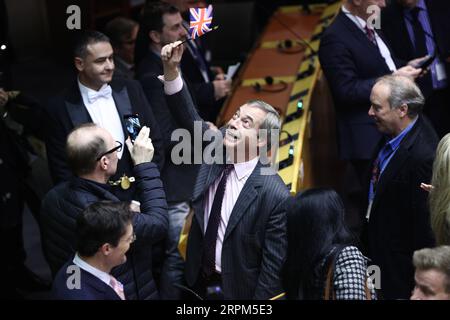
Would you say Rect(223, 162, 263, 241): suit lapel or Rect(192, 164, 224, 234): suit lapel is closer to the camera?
Rect(223, 162, 263, 241): suit lapel

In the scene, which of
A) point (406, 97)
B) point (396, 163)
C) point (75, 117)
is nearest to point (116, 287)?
point (75, 117)

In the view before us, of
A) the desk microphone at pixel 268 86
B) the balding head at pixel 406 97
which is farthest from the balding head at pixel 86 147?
the desk microphone at pixel 268 86

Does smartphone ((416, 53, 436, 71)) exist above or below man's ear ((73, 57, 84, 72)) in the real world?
below

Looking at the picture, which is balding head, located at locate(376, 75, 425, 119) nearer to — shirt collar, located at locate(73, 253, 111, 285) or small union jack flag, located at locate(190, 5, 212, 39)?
small union jack flag, located at locate(190, 5, 212, 39)

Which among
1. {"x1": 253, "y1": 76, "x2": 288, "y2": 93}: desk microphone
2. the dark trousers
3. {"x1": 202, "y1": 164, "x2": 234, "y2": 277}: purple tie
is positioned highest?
{"x1": 253, "y1": 76, "x2": 288, "y2": 93}: desk microphone

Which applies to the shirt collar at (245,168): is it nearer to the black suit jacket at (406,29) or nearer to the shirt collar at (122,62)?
the shirt collar at (122,62)

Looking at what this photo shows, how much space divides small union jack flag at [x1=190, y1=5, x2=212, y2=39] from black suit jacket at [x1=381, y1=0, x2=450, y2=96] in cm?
178

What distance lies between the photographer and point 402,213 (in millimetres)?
3984

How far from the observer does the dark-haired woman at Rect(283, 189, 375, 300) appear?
2908 millimetres

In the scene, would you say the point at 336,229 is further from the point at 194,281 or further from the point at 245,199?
the point at 194,281

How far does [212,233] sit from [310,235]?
0.82 m

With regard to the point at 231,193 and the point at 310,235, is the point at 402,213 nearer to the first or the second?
the point at 231,193

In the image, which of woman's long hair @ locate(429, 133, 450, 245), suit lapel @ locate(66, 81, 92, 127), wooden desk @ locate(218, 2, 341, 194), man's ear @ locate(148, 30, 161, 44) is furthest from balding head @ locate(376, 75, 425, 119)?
suit lapel @ locate(66, 81, 92, 127)

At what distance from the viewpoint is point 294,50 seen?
6.37 meters
